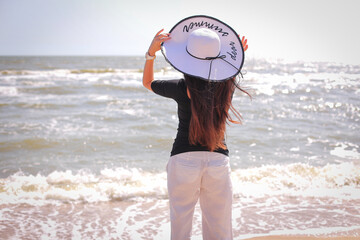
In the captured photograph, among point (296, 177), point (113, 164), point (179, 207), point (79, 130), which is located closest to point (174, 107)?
point (79, 130)

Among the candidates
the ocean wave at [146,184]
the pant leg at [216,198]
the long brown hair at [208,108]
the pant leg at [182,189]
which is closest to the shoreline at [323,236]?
the ocean wave at [146,184]

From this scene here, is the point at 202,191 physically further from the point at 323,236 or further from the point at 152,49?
the point at 323,236

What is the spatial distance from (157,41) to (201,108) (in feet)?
1.64

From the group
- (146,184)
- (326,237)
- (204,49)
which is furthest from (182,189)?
(146,184)

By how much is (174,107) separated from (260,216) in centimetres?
762

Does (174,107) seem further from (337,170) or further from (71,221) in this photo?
(71,221)

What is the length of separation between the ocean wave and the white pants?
264cm

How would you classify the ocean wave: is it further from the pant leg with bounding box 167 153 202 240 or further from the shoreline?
the pant leg with bounding box 167 153 202 240

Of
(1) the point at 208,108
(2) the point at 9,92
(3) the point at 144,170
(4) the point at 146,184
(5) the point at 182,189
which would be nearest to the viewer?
(1) the point at 208,108

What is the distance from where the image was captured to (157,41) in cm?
191

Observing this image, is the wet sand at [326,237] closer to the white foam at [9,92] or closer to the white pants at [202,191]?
the white pants at [202,191]

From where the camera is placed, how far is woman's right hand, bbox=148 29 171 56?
74.6 inches

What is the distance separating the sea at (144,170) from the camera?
3.77 metres

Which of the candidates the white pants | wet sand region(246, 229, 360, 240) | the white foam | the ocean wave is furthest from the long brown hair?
the white foam
